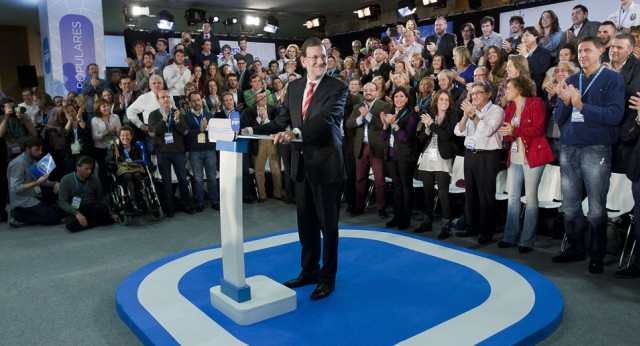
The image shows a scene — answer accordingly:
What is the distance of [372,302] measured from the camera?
11.7 ft

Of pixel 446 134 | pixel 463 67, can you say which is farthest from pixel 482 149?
pixel 463 67

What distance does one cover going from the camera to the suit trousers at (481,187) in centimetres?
505

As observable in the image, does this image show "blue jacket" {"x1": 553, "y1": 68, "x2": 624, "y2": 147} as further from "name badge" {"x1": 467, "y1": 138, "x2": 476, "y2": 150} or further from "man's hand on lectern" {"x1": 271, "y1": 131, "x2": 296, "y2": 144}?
"man's hand on lectern" {"x1": 271, "y1": 131, "x2": 296, "y2": 144}

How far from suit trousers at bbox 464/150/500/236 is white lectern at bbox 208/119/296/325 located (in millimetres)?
2576

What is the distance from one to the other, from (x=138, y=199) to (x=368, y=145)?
3.09 meters

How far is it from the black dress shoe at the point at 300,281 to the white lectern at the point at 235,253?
0.35 m

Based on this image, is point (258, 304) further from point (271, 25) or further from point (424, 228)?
point (271, 25)

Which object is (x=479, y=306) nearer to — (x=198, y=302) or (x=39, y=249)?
(x=198, y=302)

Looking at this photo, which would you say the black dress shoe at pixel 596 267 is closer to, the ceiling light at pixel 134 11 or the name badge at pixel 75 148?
the name badge at pixel 75 148

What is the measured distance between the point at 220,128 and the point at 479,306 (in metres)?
2.12

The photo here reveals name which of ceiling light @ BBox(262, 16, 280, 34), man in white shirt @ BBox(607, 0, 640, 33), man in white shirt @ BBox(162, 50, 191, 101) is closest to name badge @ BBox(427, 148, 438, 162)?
man in white shirt @ BBox(607, 0, 640, 33)

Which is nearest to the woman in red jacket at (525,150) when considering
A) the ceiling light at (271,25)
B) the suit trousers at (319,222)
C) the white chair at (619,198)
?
the white chair at (619,198)

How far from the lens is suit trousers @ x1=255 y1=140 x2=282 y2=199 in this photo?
772 cm

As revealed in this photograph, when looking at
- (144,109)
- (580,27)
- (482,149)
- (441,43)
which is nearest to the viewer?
(482,149)
